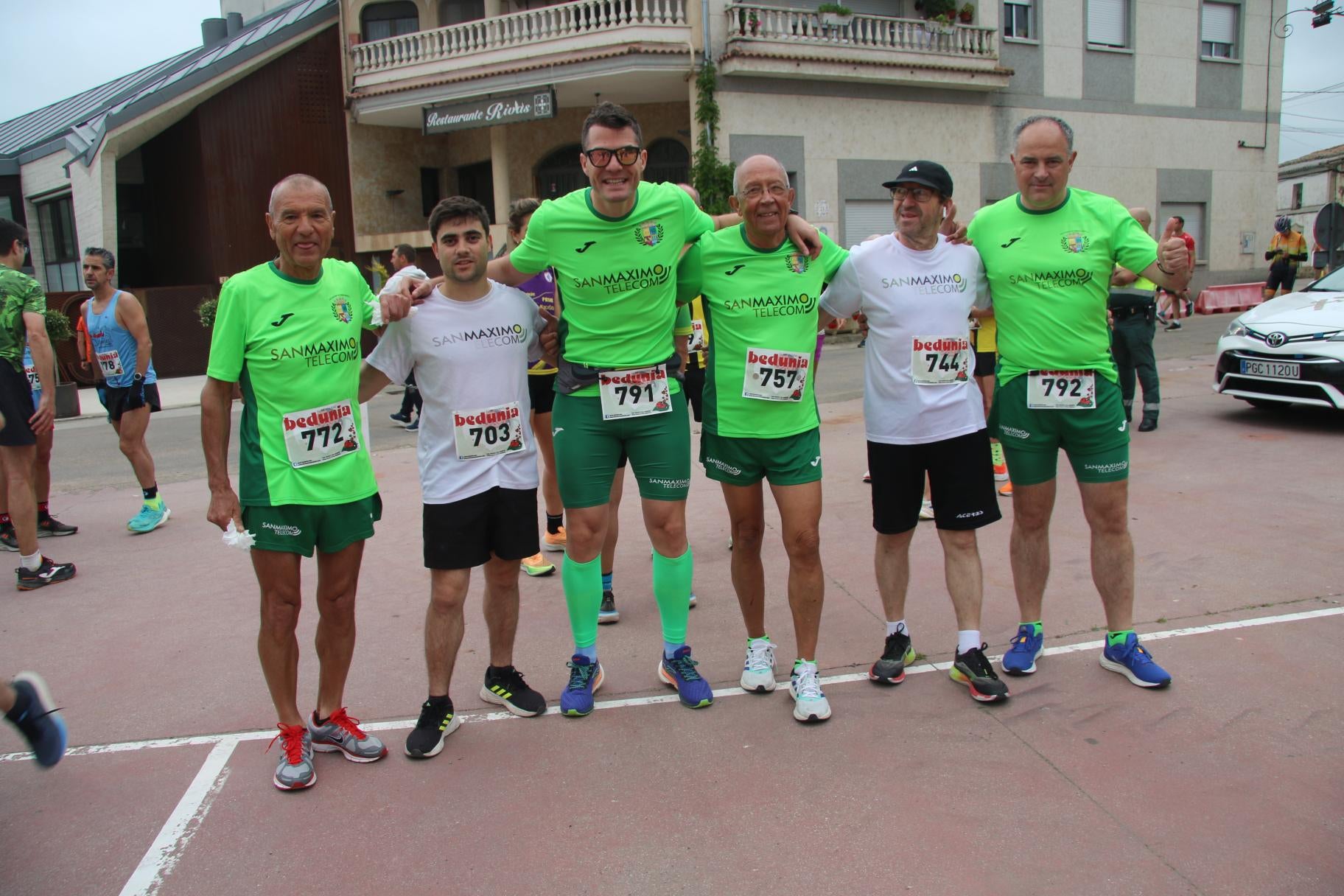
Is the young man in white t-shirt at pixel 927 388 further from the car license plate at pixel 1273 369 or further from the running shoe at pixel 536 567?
the car license plate at pixel 1273 369

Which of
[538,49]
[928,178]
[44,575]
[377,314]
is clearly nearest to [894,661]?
[928,178]

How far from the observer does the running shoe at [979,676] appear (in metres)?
3.74

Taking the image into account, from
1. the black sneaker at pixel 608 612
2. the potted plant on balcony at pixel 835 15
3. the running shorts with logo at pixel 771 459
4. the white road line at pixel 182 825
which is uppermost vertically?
the potted plant on balcony at pixel 835 15

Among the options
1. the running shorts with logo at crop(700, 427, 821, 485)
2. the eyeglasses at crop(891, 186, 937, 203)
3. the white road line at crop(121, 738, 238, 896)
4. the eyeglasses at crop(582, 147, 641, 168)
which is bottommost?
the white road line at crop(121, 738, 238, 896)

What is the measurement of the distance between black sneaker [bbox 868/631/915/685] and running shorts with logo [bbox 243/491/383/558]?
2105mm

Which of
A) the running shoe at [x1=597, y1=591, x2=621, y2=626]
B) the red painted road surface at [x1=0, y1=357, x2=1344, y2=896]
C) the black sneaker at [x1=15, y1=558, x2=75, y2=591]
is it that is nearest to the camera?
the red painted road surface at [x1=0, y1=357, x2=1344, y2=896]

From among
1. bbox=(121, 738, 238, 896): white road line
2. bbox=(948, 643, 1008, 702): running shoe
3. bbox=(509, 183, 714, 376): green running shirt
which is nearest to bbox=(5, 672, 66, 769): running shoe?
bbox=(121, 738, 238, 896): white road line

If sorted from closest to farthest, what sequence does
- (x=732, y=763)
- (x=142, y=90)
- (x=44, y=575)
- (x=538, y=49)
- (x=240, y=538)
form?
(x=240, y=538) → (x=732, y=763) → (x=44, y=575) → (x=538, y=49) → (x=142, y=90)

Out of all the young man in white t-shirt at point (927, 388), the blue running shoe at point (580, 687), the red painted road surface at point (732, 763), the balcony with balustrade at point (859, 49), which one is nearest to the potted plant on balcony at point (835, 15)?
the balcony with balustrade at point (859, 49)

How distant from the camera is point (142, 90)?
2159 cm

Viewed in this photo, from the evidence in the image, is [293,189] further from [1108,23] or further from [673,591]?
[1108,23]

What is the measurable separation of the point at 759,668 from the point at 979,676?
87 centimetres

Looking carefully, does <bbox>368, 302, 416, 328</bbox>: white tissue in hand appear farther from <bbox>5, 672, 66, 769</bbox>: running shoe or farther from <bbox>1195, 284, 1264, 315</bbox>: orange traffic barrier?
<bbox>1195, 284, 1264, 315</bbox>: orange traffic barrier

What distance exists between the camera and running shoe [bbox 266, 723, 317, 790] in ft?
10.9
